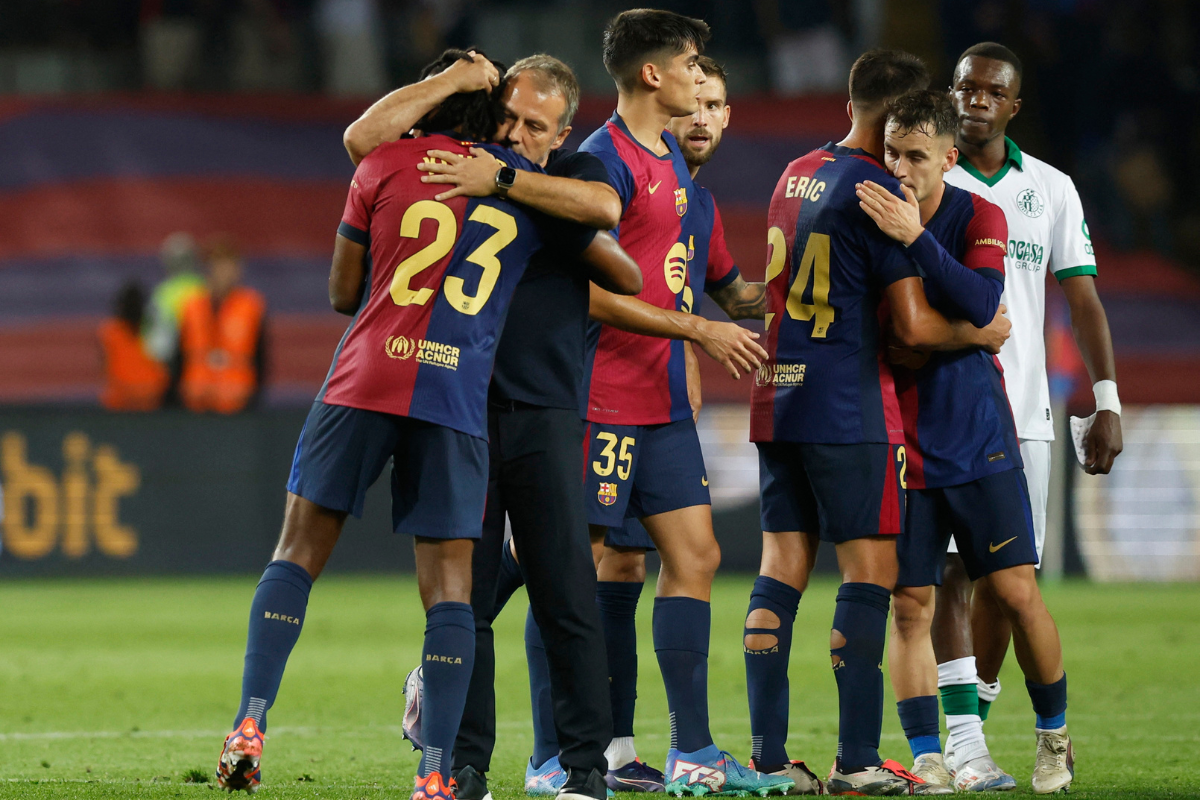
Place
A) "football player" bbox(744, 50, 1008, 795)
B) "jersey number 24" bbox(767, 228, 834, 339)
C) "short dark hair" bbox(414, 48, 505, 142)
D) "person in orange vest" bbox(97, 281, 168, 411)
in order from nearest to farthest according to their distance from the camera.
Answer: "short dark hair" bbox(414, 48, 505, 142) → "football player" bbox(744, 50, 1008, 795) → "jersey number 24" bbox(767, 228, 834, 339) → "person in orange vest" bbox(97, 281, 168, 411)

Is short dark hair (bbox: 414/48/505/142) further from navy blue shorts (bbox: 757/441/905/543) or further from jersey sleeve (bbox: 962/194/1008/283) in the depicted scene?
jersey sleeve (bbox: 962/194/1008/283)

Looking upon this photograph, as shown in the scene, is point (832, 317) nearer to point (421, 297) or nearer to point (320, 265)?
point (421, 297)

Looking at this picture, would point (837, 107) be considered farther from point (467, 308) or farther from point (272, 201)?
point (467, 308)

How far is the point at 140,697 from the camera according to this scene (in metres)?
6.96

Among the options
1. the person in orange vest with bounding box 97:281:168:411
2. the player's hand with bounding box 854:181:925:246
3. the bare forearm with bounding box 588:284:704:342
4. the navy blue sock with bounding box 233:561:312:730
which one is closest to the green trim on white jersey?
the player's hand with bounding box 854:181:925:246

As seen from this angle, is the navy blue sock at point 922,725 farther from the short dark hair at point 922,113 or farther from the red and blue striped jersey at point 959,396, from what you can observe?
the short dark hair at point 922,113

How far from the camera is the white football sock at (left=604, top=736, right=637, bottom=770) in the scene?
190 inches

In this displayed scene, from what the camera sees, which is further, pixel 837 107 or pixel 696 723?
pixel 837 107

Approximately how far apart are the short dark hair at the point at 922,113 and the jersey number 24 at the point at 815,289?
407 mm

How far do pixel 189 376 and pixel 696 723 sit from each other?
9.53 metres

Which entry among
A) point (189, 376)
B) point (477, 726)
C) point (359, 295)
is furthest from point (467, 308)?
point (189, 376)

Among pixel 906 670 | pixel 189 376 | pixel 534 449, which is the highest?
pixel 189 376

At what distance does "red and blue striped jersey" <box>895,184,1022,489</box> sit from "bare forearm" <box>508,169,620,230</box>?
1.16 m

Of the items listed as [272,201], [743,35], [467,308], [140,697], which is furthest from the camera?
[743,35]
